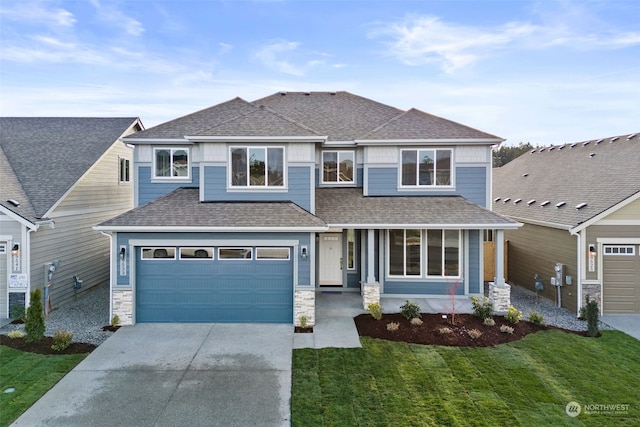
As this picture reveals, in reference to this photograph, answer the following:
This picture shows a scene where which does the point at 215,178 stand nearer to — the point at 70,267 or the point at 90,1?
the point at 70,267

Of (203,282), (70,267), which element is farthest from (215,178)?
(70,267)

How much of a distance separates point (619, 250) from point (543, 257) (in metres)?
2.26

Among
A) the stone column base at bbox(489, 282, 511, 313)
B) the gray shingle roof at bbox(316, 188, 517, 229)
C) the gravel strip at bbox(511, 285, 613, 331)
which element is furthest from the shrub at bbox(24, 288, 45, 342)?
the gravel strip at bbox(511, 285, 613, 331)

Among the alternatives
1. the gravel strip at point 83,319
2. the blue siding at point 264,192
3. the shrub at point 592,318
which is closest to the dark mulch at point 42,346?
the gravel strip at point 83,319

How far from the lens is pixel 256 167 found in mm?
11312

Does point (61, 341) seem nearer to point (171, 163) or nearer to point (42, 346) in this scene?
point (42, 346)

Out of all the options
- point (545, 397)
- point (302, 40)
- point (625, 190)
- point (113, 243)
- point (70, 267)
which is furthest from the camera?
point (302, 40)

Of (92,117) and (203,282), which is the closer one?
(203,282)

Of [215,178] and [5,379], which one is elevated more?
[215,178]

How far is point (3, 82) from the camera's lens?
13.1 m

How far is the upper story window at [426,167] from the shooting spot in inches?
501

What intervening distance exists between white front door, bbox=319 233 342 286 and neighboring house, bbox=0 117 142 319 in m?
8.52

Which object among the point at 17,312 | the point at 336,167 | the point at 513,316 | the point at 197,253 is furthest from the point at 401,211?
the point at 17,312

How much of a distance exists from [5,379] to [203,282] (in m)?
4.36
